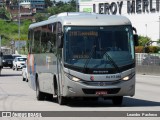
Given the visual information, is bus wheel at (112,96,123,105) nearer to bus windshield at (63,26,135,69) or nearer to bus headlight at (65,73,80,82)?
bus windshield at (63,26,135,69)

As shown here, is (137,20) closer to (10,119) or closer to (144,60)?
(144,60)

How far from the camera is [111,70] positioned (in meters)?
19.6

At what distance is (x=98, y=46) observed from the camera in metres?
20.0

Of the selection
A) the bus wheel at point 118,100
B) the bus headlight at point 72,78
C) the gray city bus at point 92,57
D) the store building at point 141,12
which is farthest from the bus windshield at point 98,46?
the store building at point 141,12

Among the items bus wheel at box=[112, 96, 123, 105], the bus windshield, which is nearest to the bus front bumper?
the bus windshield

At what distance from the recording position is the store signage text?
100938mm

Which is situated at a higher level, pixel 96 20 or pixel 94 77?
pixel 96 20

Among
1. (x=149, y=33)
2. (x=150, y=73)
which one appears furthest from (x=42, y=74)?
(x=149, y=33)

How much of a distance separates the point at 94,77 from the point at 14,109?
2551 mm

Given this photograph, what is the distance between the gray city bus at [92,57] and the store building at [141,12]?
77.7 metres

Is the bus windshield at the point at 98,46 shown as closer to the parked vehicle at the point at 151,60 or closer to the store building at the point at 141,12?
the parked vehicle at the point at 151,60

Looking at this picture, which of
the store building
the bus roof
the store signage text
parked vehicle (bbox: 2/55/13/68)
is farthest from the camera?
the store signage text

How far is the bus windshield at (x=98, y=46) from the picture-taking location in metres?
19.8

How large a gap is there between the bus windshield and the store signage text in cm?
7958
